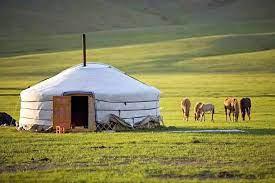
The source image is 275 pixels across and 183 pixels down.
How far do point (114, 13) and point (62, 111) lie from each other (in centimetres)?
13117

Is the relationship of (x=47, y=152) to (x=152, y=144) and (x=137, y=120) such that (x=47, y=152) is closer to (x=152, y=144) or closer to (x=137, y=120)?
(x=152, y=144)

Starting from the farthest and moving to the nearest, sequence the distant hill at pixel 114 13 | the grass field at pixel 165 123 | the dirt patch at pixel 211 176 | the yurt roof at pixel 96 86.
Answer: the distant hill at pixel 114 13, the yurt roof at pixel 96 86, the grass field at pixel 165 123, the dirt patch at pixel 211 176

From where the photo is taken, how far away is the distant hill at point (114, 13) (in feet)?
434

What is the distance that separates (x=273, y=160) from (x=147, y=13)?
147 m

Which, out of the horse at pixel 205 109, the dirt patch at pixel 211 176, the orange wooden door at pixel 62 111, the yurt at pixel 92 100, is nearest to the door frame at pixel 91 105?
the yurt at pixel 92 100

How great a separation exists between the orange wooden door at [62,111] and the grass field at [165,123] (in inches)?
36.6

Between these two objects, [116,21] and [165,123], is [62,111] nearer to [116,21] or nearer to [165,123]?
[165,123]

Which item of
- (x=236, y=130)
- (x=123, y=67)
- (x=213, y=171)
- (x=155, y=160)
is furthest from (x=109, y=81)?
(x=123, y=67)

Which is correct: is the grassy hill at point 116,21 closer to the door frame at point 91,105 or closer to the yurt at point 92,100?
the yurt at point 92,100

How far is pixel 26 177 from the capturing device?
1365 centimetres

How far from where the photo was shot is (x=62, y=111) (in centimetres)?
2256

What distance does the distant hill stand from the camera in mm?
132250

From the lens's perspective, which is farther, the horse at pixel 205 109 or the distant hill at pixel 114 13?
the distant hill at pixel 114 13

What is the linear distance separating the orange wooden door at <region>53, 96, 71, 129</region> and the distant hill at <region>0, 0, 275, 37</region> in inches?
3807
